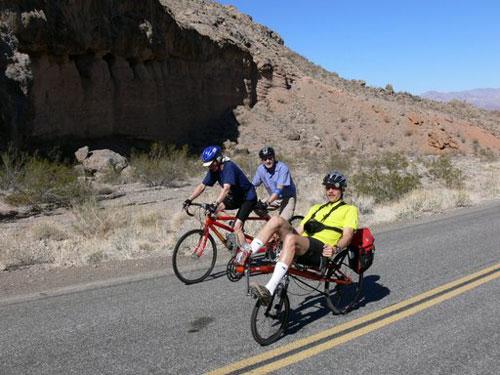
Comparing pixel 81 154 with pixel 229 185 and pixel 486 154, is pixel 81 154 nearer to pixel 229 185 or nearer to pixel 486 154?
Answer: pixel 229 185

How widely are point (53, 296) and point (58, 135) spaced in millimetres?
19064

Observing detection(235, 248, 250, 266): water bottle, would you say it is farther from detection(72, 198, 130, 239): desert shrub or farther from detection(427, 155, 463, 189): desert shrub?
detection(427, 155, 463, 189): desert shrub

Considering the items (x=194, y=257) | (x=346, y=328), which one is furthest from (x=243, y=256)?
(x=194, y=257)

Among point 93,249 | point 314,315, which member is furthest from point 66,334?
point 93,249

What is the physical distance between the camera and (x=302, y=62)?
55688 mm

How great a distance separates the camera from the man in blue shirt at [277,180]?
9516mm

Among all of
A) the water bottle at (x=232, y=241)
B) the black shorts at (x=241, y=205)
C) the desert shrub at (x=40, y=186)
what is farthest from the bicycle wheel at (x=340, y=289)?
the desert shrub at (x=40, y=186)

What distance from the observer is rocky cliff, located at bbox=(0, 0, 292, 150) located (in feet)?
76.1

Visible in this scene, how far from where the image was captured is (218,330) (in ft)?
18.8

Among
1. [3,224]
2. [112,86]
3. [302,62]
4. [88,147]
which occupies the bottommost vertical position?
[3,224]

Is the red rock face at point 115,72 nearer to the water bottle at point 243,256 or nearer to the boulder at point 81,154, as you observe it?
the boulder at point 81,154

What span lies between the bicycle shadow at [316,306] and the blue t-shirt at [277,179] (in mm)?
2546

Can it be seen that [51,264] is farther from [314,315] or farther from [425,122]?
[425,122]

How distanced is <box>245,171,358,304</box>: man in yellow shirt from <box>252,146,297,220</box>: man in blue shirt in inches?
118
